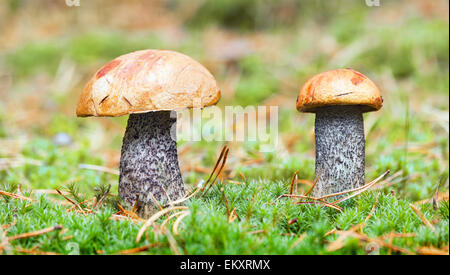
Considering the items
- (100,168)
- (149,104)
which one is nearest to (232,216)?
(149,104)

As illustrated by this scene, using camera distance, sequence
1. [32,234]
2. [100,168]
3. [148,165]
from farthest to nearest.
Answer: [100,168] → [148,165] → [32,234]

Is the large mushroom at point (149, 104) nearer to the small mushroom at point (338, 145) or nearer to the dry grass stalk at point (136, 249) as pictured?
the dry grass stalk at point (136, 249)

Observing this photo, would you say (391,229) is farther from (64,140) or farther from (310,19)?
(310,19)

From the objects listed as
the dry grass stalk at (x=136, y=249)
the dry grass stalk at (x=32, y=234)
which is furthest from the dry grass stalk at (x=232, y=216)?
the dry grass stalk at (x=32, y=234)

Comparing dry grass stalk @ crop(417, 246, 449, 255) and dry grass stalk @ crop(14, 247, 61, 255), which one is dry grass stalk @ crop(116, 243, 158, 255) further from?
dry grass stalk @ crop(417, 246, 449, 255)

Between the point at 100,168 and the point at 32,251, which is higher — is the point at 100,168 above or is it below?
above

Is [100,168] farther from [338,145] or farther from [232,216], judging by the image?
[338,145]
